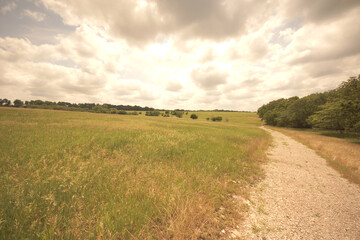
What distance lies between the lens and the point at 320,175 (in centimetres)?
687

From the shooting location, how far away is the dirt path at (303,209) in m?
3.03

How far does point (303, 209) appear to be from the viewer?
12.9 feet

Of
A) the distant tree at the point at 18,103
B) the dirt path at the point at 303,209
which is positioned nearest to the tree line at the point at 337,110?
the dirt path at the point at 303,209

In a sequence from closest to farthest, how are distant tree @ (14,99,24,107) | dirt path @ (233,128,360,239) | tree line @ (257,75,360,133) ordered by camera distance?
dirt path @ (233,128,360,239) < tree line @ (257,75,360,133) < distant tree @ (14,99,24,107)

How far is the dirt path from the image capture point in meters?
3.03

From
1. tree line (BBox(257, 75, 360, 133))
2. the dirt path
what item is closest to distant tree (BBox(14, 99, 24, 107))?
the dirt path

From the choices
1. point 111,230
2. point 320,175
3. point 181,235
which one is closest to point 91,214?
point 111,230

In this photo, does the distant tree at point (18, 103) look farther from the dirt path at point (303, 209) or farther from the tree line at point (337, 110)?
the tree line at point (337, 110)

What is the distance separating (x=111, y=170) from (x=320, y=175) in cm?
1090

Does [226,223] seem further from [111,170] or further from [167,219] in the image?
[111,170]

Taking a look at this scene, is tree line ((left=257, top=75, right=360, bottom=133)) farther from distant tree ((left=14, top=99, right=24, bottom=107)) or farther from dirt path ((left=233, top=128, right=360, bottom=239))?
distant tree ((left=14, top=99, right=24, bottom=107))

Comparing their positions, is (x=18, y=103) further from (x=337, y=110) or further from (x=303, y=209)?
(x=337, y=110)

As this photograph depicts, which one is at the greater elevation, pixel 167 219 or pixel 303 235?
pixel 167 219

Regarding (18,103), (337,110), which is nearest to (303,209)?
(337,110)
